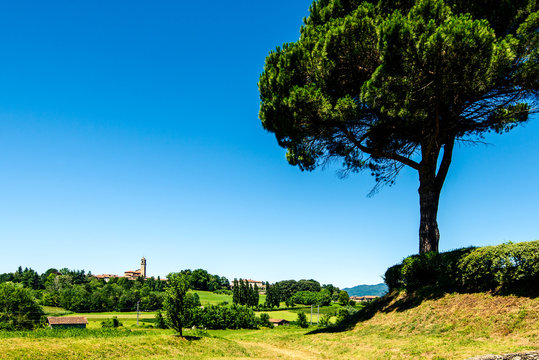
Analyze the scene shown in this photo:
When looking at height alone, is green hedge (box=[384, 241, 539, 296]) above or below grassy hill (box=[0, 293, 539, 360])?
above

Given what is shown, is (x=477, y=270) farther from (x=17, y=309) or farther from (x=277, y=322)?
(x=17, y=309)

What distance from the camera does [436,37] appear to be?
36.4 feet

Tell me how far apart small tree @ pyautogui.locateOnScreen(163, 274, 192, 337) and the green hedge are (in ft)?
50.7

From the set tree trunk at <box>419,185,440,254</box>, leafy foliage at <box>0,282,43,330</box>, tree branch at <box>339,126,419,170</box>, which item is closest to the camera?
tree trunk at <box>419,185,440,254</box>

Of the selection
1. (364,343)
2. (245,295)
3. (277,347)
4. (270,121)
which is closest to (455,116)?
(270,121)

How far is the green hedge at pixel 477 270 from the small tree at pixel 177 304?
50.7 ft

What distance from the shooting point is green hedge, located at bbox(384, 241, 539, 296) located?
9.80m

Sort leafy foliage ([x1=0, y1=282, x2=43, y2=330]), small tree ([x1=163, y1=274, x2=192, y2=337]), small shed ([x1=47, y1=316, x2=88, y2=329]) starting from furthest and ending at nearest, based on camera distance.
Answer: small shed ([x1=47, y1=316, x2=88, y2=329]), leafy foliage ([x1=0, y1=282, x2=43, y2=330]), small tree ([x1=163, y1=274, x2=192, y2=337])

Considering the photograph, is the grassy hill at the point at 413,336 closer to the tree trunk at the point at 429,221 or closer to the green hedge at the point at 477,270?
the green hedge at the point at 477,270

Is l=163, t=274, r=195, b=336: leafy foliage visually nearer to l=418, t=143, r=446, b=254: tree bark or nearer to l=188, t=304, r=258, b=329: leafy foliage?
l=418, t=143, r=446, b=254: tree bark

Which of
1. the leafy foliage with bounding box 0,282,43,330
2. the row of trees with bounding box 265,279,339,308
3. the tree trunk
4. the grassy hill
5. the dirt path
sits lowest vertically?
the row of trees with bounding box 265,279,339,308

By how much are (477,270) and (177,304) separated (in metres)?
19.3

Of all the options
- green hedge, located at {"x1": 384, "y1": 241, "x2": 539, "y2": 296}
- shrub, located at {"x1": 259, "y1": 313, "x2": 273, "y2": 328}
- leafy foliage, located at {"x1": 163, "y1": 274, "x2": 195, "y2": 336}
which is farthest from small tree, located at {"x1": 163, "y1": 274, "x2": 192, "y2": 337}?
shrub, located at {"x1": 259, "y1": 313, "x2": 273, "y2": 328}

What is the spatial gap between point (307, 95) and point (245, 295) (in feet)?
297
